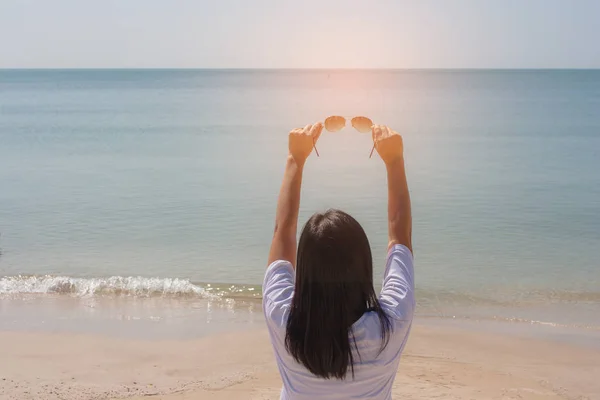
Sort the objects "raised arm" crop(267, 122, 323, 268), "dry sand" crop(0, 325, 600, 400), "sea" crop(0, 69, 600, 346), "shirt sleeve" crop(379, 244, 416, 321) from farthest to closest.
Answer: "sea" crop(0, 69, 600, 346)
"dry sand" crop(0, 325, 600, 400)
"raised arm" crop(267, 122, 323, 268)
"shirt sleeve" crop(379, 244, 416, 321)

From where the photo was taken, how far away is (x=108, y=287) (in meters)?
10.9

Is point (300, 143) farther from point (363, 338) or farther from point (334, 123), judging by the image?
point (363, 338)

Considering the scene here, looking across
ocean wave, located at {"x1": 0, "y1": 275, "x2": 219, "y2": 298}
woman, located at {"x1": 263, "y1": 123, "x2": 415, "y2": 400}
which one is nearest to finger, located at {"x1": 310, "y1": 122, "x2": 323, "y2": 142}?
woman, located at {"x1": 263, "y1": 123, "x2": 415, "y2": 400}

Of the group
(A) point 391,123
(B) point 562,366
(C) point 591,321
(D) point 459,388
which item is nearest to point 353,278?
(D) point 459,388

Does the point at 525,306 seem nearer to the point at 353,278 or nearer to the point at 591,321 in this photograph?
the point at 591,321

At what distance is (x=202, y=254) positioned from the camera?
12984 mm

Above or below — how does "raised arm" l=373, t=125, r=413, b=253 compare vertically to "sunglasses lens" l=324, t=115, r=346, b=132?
below

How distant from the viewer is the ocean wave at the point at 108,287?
1059 centimetres

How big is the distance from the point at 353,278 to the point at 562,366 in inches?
261

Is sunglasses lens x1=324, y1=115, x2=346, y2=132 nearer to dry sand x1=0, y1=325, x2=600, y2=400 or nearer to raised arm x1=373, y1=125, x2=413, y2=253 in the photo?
raised arm x1=373, y1=125, x2=413, y2=253

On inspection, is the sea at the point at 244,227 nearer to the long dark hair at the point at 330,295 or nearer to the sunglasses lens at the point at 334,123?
the long dark hair at the point at 330,295

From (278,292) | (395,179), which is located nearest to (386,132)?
(395,179)

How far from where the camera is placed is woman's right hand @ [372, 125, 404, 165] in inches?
86.7

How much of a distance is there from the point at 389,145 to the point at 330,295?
0.53m
